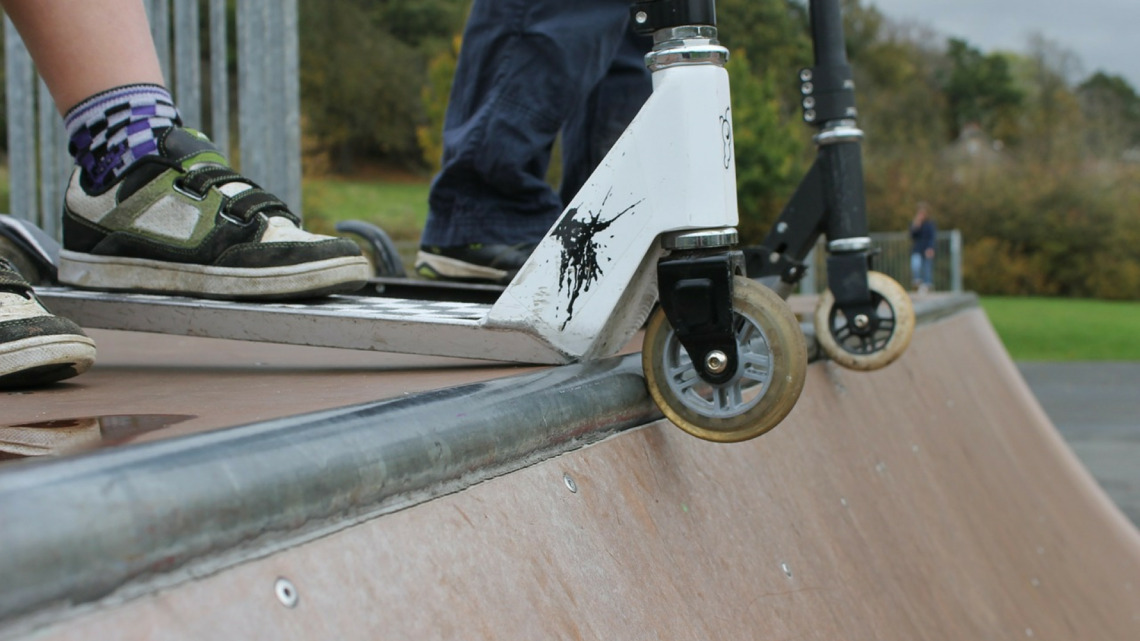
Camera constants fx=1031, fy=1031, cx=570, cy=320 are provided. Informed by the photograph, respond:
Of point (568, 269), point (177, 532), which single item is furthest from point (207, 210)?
point (177, 532)

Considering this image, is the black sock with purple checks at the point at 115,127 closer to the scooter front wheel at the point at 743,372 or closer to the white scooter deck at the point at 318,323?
the white scooter deck at the point at 318,323

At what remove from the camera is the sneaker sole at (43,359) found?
1144 mm

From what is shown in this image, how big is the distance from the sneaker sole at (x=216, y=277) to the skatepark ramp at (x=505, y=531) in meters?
0.45

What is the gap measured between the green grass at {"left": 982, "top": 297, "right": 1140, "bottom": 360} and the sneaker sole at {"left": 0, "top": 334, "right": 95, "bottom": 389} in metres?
14.8

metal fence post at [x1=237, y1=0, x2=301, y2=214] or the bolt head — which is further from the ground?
metal fence post at [x1=237, y1=0, x2=301, y2=214]

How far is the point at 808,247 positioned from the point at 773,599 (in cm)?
103

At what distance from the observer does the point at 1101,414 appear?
8828mm

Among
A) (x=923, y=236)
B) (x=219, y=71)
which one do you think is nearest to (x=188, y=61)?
(x=219, y=71)

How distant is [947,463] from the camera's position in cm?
249

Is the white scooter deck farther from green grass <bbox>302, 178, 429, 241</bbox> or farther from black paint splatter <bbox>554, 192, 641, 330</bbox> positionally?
green grass <bbox>302, 178, 429, 241</bbox>

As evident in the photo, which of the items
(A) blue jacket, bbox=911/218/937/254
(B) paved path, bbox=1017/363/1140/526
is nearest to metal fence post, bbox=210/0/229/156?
(B) paved path, bbox=1017/363/1140/526

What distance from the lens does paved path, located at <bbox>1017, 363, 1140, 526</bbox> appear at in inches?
243

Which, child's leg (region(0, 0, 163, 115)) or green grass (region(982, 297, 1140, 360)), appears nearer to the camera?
child's leg (region(0, 0, 163, 115))

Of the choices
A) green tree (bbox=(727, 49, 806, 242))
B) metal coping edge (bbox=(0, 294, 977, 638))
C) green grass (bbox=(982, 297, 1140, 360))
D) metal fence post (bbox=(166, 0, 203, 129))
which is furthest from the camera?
green tree (bbox=(727, 49, 806, 242))
